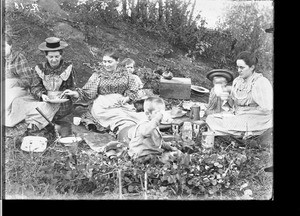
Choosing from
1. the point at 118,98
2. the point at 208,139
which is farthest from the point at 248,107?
the point at 118,98

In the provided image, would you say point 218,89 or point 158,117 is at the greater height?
point 218,89

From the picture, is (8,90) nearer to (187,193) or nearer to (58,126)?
(58,126)

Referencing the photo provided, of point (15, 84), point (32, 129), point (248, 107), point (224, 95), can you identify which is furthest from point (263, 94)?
point (15, 84)

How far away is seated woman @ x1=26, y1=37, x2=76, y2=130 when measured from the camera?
14.5 feet

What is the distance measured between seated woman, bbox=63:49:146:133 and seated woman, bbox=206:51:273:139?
666 mm

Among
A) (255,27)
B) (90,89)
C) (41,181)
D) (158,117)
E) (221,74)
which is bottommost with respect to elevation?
(41,181)

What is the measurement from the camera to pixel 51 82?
444 centimetres

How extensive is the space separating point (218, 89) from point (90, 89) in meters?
1.06

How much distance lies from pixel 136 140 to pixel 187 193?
598mm

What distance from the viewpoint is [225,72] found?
4551 mm

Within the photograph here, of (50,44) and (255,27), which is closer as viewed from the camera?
(50,44)

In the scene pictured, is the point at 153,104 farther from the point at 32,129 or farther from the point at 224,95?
the point at 32,129
